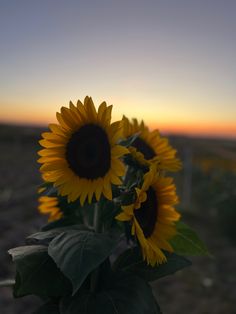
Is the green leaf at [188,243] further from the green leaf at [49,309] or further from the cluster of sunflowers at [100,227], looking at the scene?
the green leaf at [49,309]

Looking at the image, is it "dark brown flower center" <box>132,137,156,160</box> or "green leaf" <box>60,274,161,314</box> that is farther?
"dark brown flower center" <box>132,137,156,160</box>

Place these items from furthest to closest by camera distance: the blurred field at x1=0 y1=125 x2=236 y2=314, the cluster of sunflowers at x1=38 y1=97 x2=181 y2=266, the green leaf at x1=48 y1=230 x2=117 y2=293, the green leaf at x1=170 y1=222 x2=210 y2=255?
the blurred field at x1=0 y1=125 x2=236 y2=314
the green leaf at x1=170 y1=222 x2=210 y2=255
the cluster of sunflowers at x1=38 y1=97 x2=181 y2=266
the green leaf at x1=48 y1=230 x2=117 y2=293

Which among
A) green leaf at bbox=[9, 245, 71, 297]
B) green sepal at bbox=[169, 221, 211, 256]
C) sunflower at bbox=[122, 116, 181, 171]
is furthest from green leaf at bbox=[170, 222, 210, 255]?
green leaf at bbox=[9, 245, 71, 297]

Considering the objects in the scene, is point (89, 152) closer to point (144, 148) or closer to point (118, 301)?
point (144, 148)

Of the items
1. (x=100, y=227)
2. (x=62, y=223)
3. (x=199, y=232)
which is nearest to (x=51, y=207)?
(x=62, y=223)

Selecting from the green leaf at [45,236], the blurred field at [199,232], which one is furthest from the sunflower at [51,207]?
the green leaf at [45,236]

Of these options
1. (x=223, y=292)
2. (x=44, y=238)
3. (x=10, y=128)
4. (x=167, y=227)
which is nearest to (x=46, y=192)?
(x=44, y=238)

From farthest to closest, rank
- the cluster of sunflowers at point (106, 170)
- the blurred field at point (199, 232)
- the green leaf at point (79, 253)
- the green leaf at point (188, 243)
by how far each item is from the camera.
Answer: the blurred field at point (199, 232) → the green leaf at point (188, 243) → the cluster of sunflowers at point (106, 170) → the green leaf at point (79, 253)

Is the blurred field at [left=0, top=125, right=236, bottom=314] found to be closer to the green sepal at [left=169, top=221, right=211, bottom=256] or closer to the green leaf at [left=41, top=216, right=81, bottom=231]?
the green leaf at [left=41, top=216, right=81, bottom=231]
